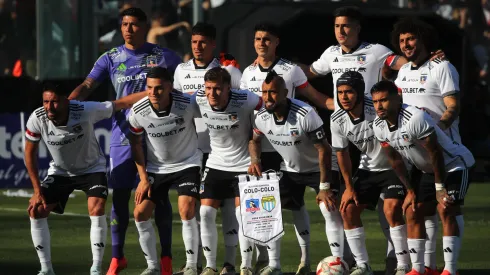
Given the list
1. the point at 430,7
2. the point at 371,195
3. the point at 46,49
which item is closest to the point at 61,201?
the point at 371,195

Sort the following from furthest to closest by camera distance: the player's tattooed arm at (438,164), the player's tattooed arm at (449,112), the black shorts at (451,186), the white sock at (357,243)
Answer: the white sock at (357,243), the player's tattooed arm at (449,112), the black shorts at (451,186), the player's tattooed arm at (438,164)

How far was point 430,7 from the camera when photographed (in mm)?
24031

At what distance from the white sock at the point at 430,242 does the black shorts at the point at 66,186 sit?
2766 mm

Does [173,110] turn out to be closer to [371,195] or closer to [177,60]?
[177,60]

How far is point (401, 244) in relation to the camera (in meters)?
11.2

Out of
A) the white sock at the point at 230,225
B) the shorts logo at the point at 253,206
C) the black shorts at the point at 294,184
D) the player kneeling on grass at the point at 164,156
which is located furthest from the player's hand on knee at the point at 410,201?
the player kneeling on grass at the point at 164,156

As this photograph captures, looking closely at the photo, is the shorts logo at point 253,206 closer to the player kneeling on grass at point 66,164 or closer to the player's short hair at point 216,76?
the player's short hair at point 216,76

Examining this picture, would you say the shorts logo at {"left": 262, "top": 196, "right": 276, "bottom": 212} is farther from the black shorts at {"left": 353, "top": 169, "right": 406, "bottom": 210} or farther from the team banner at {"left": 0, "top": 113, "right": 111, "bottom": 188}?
the team banner at {"left": 0, "top": 113, "right": 111, "bottom": 188}

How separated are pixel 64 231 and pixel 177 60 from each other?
11.6 ft

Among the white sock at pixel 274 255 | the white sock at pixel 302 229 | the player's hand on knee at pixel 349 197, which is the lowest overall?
the white sock at pixel 274 255

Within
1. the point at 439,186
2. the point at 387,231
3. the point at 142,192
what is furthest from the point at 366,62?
the point at 142,192

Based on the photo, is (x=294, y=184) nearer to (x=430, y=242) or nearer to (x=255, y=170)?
(x=255, y=170)

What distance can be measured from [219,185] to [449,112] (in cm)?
205

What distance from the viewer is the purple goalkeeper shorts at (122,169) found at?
11812 mm
